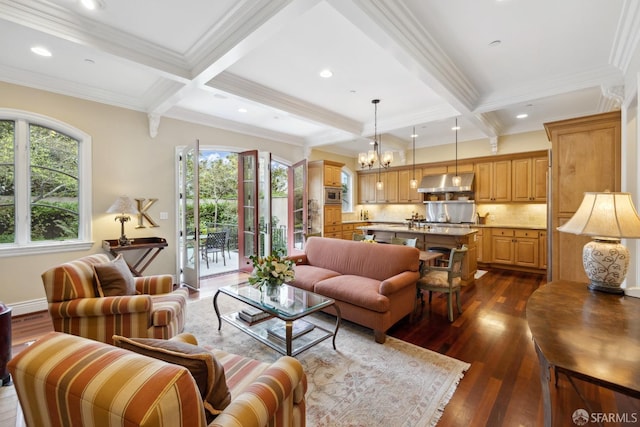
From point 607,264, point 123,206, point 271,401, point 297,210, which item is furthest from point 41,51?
point 607,264

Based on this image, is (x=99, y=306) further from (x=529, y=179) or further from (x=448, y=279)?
(x=529, y=179)

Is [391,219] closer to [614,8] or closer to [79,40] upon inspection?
[614,8]

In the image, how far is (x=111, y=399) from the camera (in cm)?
73

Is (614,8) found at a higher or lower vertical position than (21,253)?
higher

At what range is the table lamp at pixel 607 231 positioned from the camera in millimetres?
1759

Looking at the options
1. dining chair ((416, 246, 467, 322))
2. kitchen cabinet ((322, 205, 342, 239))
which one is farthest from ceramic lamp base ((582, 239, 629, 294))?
kitchen cabinet ((322, 205, 342, 239))

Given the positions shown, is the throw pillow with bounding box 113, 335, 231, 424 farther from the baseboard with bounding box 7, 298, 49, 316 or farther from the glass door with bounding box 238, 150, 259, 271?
the glass door with bounding box 238, 150, 259, 271

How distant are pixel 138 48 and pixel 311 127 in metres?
3.54

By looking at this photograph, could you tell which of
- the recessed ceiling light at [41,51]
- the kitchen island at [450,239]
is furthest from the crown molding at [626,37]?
the recessed ceiling light at [41,51]

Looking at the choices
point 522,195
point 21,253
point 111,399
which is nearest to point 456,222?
point 522,195

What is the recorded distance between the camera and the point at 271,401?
46.6 inches

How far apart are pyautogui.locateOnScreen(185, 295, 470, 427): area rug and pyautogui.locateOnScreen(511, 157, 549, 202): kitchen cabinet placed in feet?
16.0

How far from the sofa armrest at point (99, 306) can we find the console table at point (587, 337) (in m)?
2.64

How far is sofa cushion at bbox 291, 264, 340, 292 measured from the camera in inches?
135
